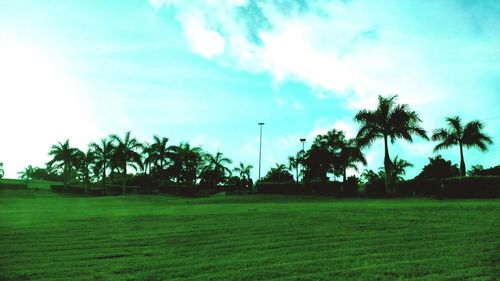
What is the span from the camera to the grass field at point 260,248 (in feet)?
28.9

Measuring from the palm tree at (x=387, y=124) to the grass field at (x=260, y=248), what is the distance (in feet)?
93.4

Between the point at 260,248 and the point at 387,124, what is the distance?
118ft

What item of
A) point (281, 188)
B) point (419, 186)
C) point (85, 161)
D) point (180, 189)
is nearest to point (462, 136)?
point (419, 186)

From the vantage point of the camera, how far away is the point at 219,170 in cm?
7969

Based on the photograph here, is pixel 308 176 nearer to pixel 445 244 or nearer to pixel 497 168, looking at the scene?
pixel 497 168

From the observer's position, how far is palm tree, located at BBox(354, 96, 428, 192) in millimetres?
44438

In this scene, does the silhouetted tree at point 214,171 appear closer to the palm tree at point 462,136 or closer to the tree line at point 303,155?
the tree line at point 303,155

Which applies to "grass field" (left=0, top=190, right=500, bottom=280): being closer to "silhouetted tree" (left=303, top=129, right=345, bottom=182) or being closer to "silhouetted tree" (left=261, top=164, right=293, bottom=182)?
"silhouetted tree" (left=303, top=129, right=345, bottom=182)

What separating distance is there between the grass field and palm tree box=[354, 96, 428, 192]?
2846cm

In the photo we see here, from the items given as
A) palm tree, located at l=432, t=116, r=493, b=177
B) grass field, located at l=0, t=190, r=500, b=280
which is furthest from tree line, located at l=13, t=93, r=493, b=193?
grass field, located at l=0, t=190, r=500, b=280

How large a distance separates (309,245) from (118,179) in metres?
80.9

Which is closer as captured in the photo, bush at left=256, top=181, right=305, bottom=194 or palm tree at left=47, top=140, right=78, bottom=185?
bush at left=256, top=181, right=305, bottom=194

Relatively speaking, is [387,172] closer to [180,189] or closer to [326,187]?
[326,187]

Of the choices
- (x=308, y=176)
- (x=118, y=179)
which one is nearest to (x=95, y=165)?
(x=118, y=179)
